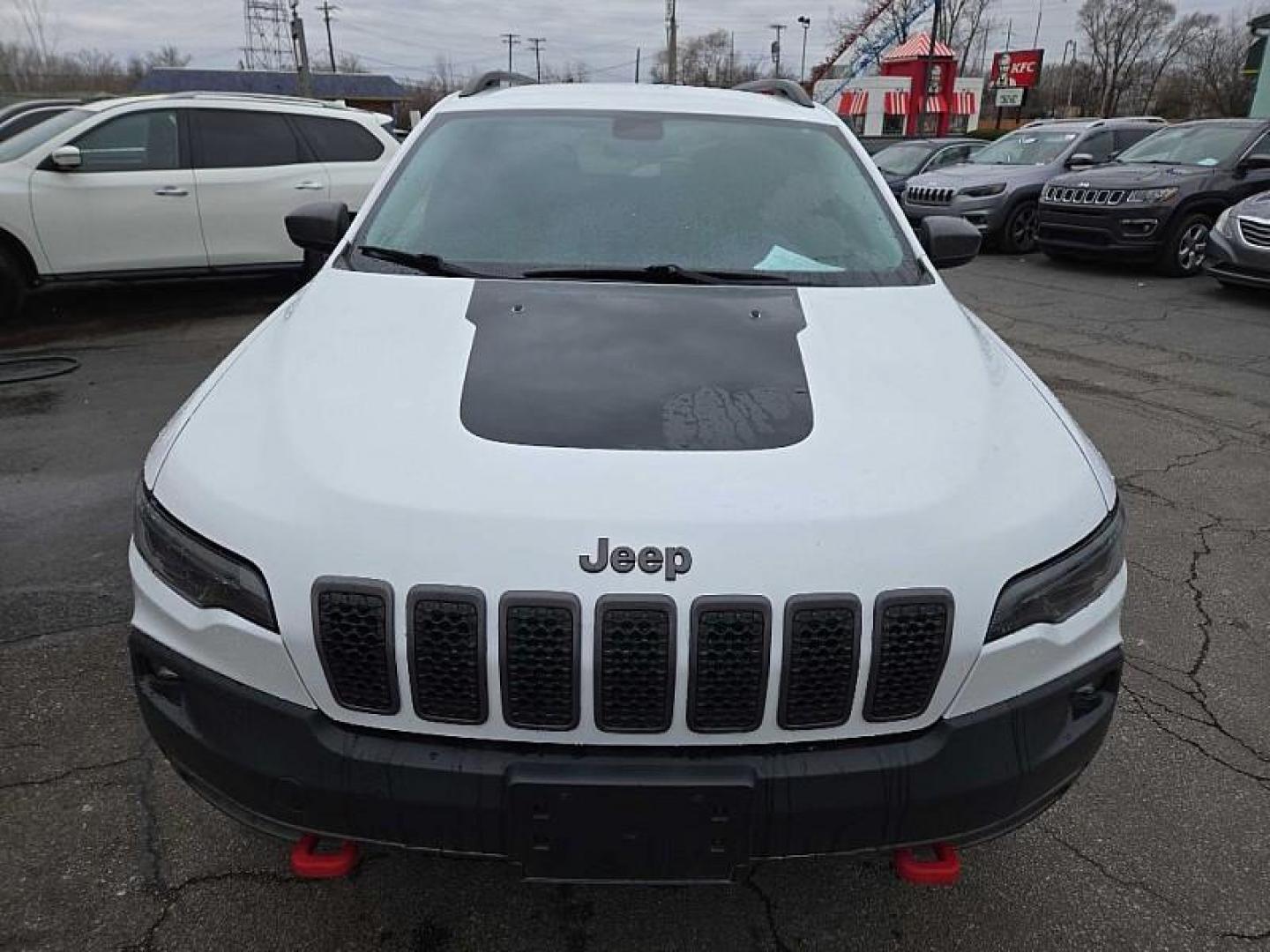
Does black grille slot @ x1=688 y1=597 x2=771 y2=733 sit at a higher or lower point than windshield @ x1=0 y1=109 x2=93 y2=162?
lower

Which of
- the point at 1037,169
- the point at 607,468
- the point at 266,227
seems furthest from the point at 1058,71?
the point at 607,468

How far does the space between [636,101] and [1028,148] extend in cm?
1243

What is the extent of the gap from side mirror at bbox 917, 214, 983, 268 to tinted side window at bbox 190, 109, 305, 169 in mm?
6769

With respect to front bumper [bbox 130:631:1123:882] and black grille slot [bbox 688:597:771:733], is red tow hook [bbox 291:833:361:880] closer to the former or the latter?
front bumper [bbox 130:631:1123:882]

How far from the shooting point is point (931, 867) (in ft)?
5.73

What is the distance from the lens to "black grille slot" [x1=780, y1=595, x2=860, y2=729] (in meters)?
1.53

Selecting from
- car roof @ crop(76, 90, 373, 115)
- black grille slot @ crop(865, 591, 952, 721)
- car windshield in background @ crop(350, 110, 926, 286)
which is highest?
car roof @ crop(76, 90, 373, 115)

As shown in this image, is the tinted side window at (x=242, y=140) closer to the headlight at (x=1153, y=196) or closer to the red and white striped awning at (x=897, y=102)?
the headlight at (x=1153, y=196)

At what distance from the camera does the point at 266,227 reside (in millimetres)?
8102

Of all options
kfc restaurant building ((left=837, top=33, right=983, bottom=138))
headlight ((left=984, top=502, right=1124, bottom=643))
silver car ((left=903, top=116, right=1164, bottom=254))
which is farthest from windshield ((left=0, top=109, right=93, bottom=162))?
kfc restaurant building ((left=837, top=33, right=983, bottom=138))

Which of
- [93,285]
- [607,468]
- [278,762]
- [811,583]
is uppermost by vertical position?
[607,468]

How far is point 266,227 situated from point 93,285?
7.90ft

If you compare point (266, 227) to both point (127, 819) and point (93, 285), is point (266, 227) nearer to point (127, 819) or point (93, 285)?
point (93, 285)

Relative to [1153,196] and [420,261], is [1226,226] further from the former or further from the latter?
[420,261]
